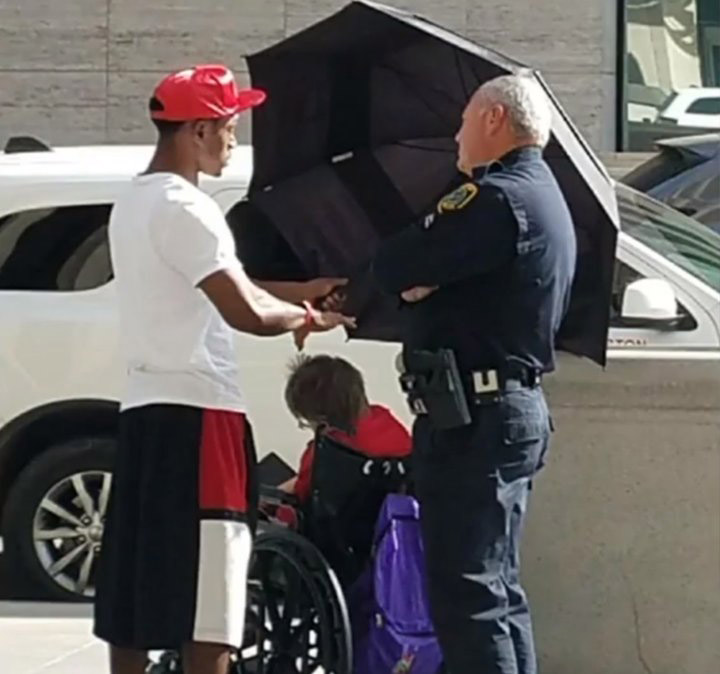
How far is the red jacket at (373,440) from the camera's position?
564 centimetres

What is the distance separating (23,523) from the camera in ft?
27.3

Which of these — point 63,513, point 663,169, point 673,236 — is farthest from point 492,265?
point 663,169

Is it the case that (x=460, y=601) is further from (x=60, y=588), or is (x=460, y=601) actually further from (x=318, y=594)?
(x=60, y=588)

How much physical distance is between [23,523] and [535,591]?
302cm

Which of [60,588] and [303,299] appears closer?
[303,299]

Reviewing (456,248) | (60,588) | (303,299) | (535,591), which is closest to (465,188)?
(456,248)

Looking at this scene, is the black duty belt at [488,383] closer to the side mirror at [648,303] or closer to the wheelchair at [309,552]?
the wheelchair at [309,552]

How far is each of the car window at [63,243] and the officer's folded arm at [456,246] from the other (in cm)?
353

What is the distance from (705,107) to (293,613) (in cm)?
1204

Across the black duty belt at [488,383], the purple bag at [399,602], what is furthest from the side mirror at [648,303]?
the black duty belt at [488,383]

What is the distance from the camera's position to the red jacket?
564 centimetres

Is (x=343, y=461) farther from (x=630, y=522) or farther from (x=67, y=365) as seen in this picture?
(x=67, y=365)

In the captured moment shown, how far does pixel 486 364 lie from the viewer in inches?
197

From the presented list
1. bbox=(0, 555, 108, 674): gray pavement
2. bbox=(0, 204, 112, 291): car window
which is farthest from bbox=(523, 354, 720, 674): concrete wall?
bbox=(0, 204, 112, 291): car window
